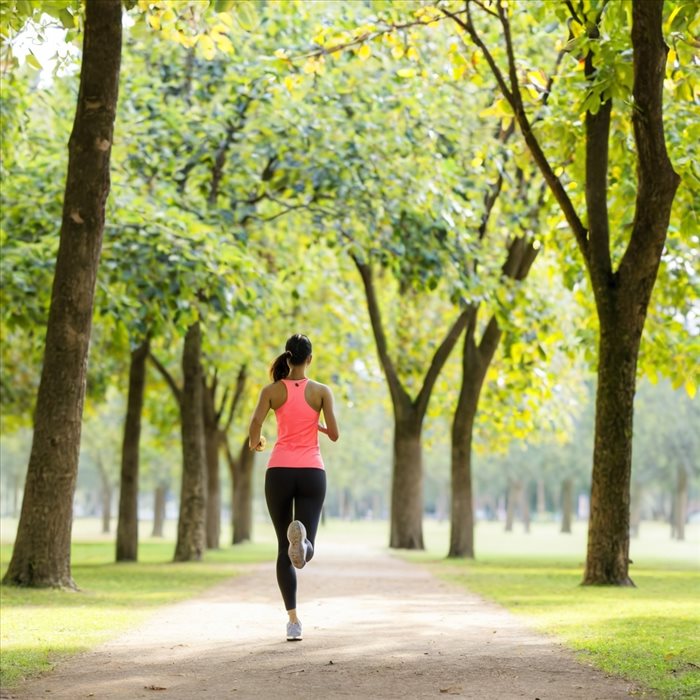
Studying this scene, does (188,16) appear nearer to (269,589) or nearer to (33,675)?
(269,589)

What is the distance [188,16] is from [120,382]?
19.6 meters

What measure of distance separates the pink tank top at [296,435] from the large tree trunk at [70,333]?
17.9 ft

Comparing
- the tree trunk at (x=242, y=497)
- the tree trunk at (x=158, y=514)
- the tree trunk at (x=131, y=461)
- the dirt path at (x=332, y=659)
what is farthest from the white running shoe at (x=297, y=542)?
the tree trunk at (x=158, y=514)

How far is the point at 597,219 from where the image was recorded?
53.4 ft

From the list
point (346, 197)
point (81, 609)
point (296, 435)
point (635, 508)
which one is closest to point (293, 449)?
point (296, 435)

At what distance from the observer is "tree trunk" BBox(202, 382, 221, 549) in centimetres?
3209

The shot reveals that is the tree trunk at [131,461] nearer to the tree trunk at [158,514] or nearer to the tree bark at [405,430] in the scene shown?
the tree bark at [405,430]

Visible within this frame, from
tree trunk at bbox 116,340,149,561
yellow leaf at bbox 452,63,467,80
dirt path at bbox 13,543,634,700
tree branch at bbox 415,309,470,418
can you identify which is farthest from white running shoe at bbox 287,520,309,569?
tree branch at bbox 415,309,470,418

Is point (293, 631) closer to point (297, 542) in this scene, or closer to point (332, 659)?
point (297, 542)

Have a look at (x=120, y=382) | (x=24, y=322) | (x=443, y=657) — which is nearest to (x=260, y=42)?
(x=24, y=322)

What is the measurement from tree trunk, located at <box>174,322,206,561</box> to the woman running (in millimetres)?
13900

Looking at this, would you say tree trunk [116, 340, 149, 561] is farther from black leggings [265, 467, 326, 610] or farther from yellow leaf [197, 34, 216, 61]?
black leggings [265, 467, 326, 610]

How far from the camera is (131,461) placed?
2402cm

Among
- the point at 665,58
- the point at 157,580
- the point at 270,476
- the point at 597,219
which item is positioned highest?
the point at 665,58
